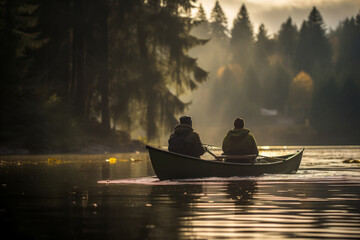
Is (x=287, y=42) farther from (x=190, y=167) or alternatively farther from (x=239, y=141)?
(x=190, y=167)

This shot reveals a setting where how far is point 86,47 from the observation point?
48.4m

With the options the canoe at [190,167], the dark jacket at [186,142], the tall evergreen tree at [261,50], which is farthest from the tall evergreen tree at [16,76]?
the tall evergreen tree at [261,50]

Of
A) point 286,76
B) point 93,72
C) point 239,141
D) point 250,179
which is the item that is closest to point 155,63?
point 93,72

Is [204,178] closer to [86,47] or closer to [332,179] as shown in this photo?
[332,179]

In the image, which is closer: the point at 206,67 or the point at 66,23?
the point at 66,23

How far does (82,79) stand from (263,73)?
11835cm

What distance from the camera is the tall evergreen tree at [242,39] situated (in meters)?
169

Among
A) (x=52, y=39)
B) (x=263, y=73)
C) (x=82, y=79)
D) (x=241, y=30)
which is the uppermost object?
(x=241, y=30)

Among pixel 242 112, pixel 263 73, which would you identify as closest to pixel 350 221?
pixel 242 112

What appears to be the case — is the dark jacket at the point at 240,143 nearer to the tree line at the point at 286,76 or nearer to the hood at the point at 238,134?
the hood at the point at 238,134

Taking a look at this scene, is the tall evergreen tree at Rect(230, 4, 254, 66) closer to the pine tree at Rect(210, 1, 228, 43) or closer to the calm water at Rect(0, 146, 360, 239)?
the pine tree at Rect(210, 1, 228, 43)

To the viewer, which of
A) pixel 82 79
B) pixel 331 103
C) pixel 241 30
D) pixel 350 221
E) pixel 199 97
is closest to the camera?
pixel 350 221

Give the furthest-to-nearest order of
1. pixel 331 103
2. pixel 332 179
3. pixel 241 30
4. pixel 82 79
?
pixel 241 30, pixel 331 103, pixel 82 79, pixel 332 179

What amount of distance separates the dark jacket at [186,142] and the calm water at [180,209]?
1.31m
